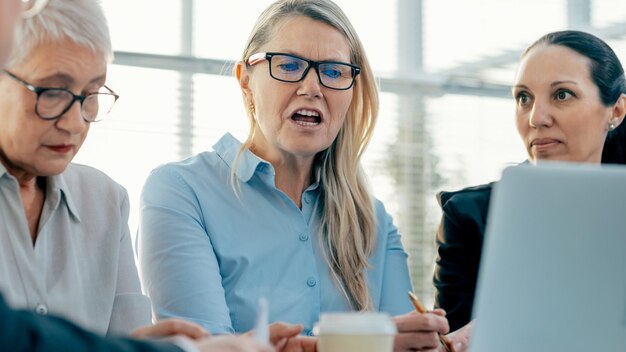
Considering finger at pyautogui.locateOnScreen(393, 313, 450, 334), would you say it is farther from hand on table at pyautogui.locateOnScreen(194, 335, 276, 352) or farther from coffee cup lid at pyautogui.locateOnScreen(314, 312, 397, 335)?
hand on table at pyautogui.locateOnScreen(194, 335, 276, 352)

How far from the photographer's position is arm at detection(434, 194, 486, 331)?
2.55 metres

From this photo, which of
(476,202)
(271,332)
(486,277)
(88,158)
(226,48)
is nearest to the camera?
(486,277)

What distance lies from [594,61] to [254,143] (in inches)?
42.9

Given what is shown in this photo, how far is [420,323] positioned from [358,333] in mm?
406

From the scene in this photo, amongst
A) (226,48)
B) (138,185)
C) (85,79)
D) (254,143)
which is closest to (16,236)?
(85,79)

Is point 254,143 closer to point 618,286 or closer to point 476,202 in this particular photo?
point 476,202

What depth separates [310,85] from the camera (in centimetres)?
236

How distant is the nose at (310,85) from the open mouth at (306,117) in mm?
47

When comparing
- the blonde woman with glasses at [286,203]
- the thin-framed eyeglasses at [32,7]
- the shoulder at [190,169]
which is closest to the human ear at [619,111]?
the blonde woman with glasses at [286,203]

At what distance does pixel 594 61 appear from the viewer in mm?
2785

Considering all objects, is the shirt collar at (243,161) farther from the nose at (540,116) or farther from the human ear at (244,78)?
the nose at (540,116)

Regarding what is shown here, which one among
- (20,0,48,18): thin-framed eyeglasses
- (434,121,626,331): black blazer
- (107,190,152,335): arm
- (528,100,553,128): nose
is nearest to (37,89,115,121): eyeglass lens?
(20,0,48,18): thin-framed eyeglasses

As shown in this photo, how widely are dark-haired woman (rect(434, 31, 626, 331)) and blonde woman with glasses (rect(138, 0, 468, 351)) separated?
0.76 feet

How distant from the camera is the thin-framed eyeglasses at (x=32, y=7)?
Result: 1678 mm
